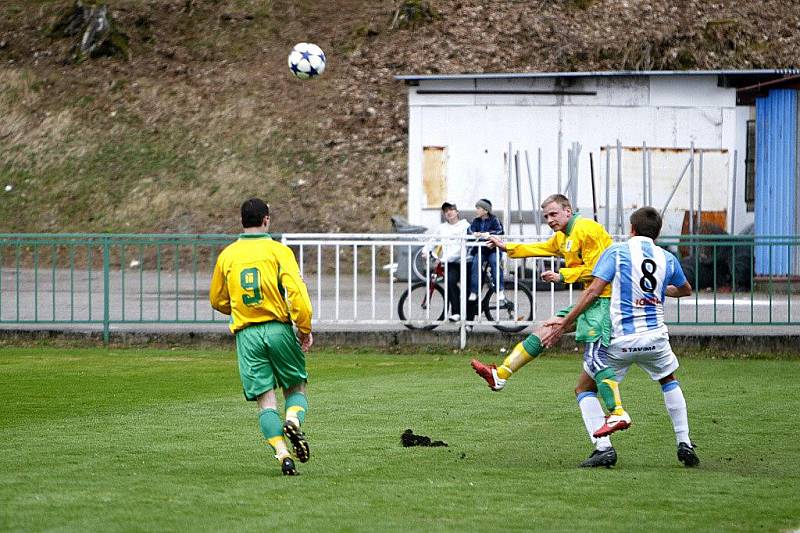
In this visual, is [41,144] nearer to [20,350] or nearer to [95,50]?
[95,50]

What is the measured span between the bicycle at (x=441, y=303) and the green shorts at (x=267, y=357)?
806cm

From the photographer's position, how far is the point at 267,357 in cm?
801

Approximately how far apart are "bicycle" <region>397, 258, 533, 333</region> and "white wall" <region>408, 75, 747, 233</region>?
12136mm

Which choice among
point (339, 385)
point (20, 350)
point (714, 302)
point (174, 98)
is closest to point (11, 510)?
point (339, 385)

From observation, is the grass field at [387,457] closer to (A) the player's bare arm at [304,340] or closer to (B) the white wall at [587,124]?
(A) the player's bare arm at [304,340]

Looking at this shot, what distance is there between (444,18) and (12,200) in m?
13.0

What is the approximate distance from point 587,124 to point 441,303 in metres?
13.3

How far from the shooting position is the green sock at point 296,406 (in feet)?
25.9

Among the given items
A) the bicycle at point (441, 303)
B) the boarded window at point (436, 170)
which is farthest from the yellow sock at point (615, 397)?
the boarded window at point (436, 170)

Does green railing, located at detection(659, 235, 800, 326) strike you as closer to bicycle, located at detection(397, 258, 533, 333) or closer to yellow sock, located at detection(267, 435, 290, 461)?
bicycle, located at detection(397, 258, 533, 333)

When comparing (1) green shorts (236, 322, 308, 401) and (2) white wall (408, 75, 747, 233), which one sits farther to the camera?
(2) white wall (408, 75, 747, 233)

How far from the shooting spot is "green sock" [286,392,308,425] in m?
7.89

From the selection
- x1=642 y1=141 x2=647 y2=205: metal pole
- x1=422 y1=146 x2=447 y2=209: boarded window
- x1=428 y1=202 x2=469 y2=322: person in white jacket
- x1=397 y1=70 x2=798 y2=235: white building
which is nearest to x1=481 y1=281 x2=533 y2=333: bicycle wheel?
x1=428 y1=202 x2=469 y2=322: person in white jacket

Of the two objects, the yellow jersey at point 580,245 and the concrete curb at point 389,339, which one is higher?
the yellow jersey at point 580,245
